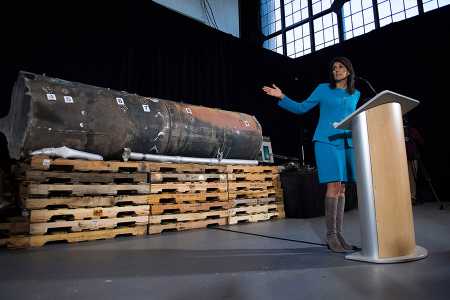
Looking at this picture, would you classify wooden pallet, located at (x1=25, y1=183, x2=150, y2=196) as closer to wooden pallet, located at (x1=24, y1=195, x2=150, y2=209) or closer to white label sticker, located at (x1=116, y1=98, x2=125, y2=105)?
wooden pallet, located at (x1=24, y1=195, x2=150, y2=209)

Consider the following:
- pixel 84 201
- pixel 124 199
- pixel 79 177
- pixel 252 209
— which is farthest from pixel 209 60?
pixel 84 201

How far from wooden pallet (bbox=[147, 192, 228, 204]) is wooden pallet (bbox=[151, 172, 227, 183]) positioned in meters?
0.19

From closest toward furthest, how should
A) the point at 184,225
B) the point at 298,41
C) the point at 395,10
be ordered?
the point at 184,225 < the point at 395,10 < the point at 298,41

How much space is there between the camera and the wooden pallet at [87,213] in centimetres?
309

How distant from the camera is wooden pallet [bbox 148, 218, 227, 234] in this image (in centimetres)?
384

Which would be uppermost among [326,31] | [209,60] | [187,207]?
[326,31]

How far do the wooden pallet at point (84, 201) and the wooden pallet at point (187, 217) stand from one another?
247 millimetres

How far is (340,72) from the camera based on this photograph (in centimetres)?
264

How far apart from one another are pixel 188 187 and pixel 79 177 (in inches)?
53.7

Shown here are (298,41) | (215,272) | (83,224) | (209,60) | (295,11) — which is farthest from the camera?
(295,11)

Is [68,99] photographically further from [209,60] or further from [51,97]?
[209,60]

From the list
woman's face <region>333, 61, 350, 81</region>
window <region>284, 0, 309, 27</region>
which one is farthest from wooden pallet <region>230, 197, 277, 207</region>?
window <region>284, 0, 309, 27</region>

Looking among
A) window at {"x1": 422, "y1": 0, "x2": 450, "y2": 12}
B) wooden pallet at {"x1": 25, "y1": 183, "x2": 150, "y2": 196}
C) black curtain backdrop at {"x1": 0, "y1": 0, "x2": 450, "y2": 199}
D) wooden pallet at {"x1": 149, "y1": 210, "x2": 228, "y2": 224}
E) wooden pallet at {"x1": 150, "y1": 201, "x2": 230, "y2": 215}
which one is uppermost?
window at {"x1": 422, "y1": 0, "x2": 450, "y2": 12}

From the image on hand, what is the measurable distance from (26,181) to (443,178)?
311 inches
